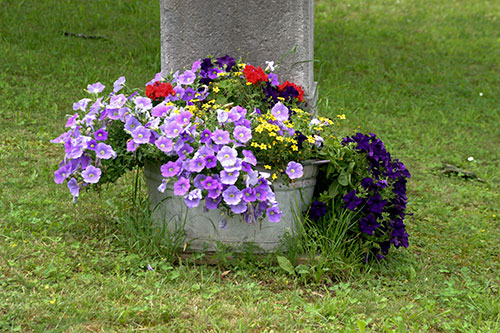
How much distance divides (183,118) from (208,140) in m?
0.19

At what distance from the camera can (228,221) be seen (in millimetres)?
3160

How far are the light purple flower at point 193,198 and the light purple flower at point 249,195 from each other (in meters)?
0.22

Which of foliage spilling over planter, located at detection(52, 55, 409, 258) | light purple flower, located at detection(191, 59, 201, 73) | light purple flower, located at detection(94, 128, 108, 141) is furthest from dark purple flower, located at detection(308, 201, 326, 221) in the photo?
light purple flower, located at detection(94, 128, 108, 141)

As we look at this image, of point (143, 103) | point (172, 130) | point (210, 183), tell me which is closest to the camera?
point (210, 183)

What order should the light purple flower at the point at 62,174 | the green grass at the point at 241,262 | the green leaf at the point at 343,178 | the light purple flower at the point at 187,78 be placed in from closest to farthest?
1. the green grass at the point at 241,262
2. the light purple flower at the point at 62,174
3. the green leaf at the point at 343,178
4. the light purple flower at the point at 187,78

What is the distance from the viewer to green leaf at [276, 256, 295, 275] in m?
3.12

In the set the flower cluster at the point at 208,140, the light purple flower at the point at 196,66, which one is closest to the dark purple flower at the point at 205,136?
the flower cluster at the point at 208,140

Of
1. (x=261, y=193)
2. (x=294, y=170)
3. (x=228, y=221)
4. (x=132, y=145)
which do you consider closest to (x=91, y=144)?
(x=132, y=145)

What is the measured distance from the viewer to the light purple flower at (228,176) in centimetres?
293

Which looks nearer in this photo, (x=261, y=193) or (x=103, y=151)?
(x=261, y=193)

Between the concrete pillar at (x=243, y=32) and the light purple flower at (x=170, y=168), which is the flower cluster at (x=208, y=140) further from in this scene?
the concrete pillar at (x=243, y=32)

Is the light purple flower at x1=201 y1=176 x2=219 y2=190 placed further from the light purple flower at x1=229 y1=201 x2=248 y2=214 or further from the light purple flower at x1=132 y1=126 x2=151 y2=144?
the light purple flower at x1=132 y1=126 x2=151 y2=144

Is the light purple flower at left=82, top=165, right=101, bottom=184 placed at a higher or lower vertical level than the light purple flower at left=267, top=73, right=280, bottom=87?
lower

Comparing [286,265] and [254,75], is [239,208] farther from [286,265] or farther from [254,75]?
[254,75]
